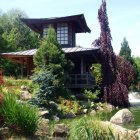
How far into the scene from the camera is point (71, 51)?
30.2 m

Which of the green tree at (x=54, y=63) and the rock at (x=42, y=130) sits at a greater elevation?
the green tree at (x=54, y=63)

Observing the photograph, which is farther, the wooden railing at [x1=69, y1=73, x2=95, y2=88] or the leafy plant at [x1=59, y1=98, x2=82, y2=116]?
the wooden railing at [x1=69, y1=73, x2=95, y2=88]

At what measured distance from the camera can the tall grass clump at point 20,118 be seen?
12.5m

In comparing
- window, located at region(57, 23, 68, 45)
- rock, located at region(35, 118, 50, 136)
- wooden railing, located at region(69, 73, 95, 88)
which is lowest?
rock, located at region(35, 118, 50, 136)

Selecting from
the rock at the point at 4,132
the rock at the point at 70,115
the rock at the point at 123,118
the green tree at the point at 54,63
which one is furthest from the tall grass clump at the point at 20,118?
the green tree at the point at 54,63

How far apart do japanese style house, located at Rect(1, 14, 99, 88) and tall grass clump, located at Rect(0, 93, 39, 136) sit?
1726 cm

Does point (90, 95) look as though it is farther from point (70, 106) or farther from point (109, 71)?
point (70, 106)

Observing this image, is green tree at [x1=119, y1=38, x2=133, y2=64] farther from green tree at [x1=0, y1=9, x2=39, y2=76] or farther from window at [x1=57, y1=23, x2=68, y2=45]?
window at [x1=57, y1=23, x2=68, y2=45]

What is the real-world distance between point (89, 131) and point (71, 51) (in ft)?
64.4

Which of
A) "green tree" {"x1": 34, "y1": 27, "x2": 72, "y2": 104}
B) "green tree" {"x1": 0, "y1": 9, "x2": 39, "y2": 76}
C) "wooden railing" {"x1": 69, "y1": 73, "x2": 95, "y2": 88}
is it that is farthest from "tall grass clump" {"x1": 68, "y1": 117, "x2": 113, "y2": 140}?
"green tree" {"x1": 0, "y1": 9, "x2": 39, "y2": 76}

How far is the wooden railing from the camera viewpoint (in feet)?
98.3

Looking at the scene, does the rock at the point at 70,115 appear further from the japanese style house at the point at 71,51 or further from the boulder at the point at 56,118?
the japanese style house at the point at 71,51

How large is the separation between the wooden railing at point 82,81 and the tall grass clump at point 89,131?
59.8 feet

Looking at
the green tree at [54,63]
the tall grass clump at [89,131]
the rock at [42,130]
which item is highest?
the green tree at [54,63]
